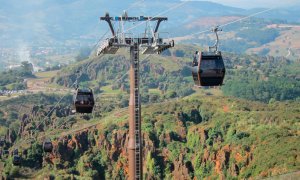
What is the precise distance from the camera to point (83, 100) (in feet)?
101

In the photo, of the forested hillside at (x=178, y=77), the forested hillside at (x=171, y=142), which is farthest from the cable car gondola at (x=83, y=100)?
the forested hillside at (x=178, y=77)

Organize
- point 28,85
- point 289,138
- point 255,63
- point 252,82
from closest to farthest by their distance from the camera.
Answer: point 289,138, point 252,82, point 28,85, point 255,63

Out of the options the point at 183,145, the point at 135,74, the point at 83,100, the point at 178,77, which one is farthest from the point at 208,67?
the point at 178,77

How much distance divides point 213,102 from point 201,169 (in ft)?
72.2

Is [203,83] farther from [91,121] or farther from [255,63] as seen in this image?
[255,63]

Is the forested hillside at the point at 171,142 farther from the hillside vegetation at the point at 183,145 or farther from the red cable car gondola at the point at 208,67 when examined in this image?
the red cable car gondola at the point at 208,67

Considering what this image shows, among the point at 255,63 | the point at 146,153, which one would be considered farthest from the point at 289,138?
the point at 255,63

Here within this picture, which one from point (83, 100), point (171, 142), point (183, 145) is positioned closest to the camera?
point (83, 100)

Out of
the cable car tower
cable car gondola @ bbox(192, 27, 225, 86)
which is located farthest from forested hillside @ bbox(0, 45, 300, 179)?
cable car gondola @ bbox(192, 27, 225, 86)

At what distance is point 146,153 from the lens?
202 feet

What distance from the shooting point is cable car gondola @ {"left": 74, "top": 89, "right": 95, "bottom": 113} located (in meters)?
30.7

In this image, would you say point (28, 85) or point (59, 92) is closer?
point (59, 92)

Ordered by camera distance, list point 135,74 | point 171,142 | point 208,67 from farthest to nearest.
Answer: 1. point 171,142
2. point 135,74
3. point 208,67

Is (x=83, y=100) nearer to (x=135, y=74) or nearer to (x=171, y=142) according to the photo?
(x=135, y=74)
